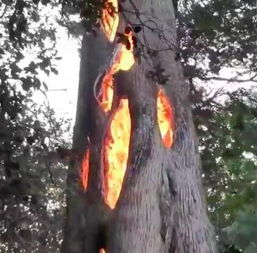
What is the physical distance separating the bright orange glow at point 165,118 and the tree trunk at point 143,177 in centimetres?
4

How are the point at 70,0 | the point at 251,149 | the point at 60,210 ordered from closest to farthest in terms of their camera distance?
the point at 70,0 < the point at 60,210 < the point at 251,149

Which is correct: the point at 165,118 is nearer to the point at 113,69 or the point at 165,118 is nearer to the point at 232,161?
the point at 113,69

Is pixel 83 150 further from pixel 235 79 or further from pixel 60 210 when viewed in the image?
pixel 235 79

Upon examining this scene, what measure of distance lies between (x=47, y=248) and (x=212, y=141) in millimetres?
2726

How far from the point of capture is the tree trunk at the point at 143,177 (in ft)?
11.9

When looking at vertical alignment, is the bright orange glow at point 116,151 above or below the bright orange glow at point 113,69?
below

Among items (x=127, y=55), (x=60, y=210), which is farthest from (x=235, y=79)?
(x=127, y=55)

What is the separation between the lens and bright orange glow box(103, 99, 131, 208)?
378 cm

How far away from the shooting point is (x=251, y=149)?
7.64m

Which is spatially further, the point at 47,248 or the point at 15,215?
the point at 47,248

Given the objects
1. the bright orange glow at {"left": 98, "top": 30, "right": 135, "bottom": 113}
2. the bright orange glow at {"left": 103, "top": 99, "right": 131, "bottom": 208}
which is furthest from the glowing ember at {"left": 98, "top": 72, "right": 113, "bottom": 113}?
the bright orange glow at {"left": 103, "top": 99, "right": 131, "bottom": 208}

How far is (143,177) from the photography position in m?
3.71

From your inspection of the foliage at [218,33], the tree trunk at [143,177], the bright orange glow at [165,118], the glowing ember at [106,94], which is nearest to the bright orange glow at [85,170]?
the tree trunk at [143,177]

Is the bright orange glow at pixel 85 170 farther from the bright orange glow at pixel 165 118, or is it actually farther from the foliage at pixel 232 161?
the foliage at pixel 232 161
